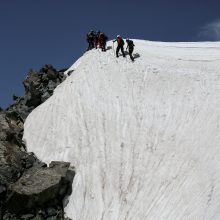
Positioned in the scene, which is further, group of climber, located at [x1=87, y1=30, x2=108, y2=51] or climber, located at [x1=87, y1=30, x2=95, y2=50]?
climber, located at [x1=87, y1=30, x2=95, y2=50]

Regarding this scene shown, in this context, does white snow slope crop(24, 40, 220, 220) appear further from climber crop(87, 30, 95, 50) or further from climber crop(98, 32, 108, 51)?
climber crop(87, 30, 95, 50)

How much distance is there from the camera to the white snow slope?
23453mm

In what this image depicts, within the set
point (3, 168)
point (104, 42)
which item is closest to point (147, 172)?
point (3, 168)

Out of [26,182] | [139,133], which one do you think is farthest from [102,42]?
[26,182]

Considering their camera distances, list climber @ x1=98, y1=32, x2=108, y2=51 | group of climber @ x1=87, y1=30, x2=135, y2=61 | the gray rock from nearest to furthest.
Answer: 1. the gray rock
2. group of climber @ x1=87, y1=30, x2=135, y2=61
3. climber @ x1=98, y1=32, x2=108, y2=51

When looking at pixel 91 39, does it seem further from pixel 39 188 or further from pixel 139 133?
pixel 39 188

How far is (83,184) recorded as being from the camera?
2572 cm

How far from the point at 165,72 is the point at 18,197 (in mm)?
13850

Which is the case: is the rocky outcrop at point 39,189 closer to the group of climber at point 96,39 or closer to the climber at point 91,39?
the group of climber at point 96,39

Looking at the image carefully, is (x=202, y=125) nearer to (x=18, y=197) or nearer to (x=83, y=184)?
(x=83, y=184)

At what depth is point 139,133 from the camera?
28156 mm

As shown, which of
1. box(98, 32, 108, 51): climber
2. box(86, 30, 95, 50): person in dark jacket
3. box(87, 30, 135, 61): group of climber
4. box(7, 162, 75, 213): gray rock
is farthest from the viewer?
box(86, 30, 95, 50): person in dark jacket

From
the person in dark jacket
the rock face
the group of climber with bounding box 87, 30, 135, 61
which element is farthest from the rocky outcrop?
the person in dark jacket

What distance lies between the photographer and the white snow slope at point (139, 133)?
23453 millimetres
